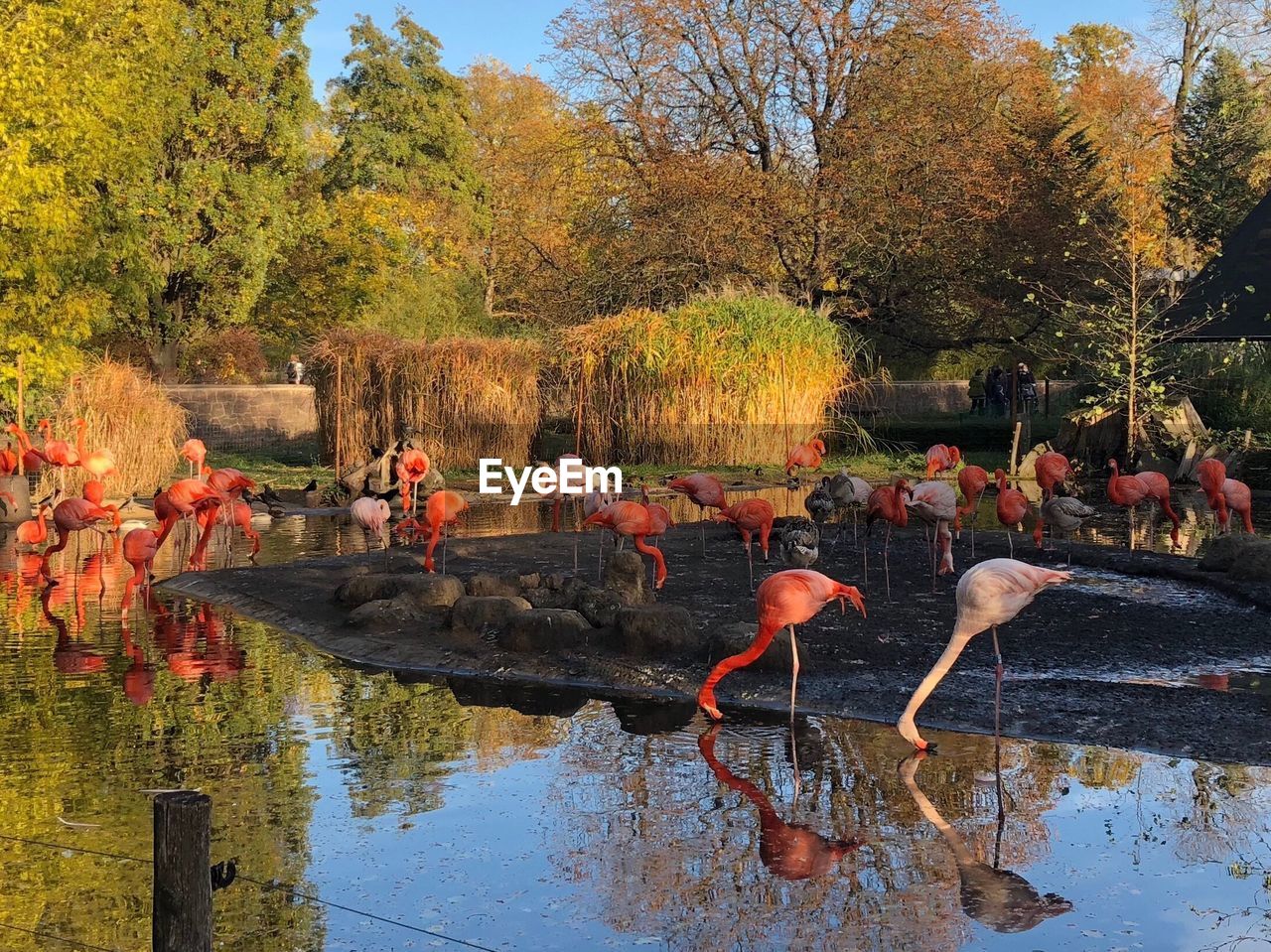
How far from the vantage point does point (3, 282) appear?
64.6 feet

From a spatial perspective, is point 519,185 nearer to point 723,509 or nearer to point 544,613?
point 723,509

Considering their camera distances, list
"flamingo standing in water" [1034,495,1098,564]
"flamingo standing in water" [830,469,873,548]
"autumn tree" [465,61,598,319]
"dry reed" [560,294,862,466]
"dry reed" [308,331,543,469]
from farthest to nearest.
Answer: "autumn tree" [465,61,598,319], "dry reed" [560,294,862,466], "dry reed" [308,331,543,469], "flamingo standing in water" [830,469,873,548], "flamingo standing in water" [1034,495,1098,564]

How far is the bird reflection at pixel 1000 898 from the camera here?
196 inches

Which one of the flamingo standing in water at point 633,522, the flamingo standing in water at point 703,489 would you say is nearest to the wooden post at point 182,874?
the flamingo standing in water at point 633,522

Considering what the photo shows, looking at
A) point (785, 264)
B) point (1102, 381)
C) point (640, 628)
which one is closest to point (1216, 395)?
point (1102, 381)

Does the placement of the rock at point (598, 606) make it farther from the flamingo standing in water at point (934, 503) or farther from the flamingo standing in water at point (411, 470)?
the flamingo standing in water at point (411, 470)

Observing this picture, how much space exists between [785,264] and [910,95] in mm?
4419

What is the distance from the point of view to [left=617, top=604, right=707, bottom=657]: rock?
8781mm

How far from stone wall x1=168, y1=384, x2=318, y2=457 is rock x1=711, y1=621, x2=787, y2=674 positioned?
21.2m

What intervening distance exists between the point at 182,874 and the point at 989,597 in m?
3.85

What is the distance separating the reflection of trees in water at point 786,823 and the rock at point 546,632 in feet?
4.44

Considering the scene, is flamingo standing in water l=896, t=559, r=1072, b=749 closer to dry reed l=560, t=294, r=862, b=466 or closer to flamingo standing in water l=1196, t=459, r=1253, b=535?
flamingo standing in water l=1196, t=459, r=1253, b=535

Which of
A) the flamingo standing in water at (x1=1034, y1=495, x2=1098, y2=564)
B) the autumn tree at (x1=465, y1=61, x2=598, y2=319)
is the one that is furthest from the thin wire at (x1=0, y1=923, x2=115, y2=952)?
the autumn tree at (x1=465, y1=61, x2=598, y2=319)

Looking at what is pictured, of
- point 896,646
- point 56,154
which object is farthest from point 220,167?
point 896,646
